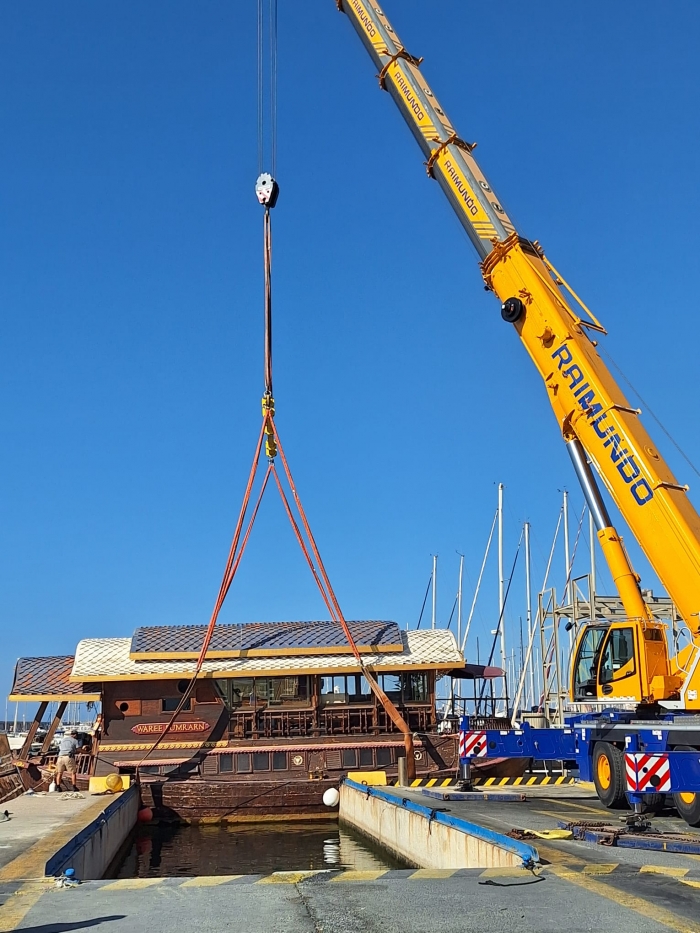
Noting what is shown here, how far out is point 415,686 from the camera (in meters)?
26.6

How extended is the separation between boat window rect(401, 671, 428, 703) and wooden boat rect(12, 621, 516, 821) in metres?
0.03

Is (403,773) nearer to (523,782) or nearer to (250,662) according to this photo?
(523,782)

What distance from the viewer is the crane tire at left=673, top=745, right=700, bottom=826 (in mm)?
13336

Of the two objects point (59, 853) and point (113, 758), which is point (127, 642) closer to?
point (113, 758)

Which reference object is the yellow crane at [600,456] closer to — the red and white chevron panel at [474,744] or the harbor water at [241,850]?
the red and white chevron panel at [474,744]

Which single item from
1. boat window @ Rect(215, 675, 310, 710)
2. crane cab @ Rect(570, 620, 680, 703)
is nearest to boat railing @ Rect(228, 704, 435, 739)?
boat window @ Rect(215, 675, 310, 710)

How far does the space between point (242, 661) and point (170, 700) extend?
91.3 inches

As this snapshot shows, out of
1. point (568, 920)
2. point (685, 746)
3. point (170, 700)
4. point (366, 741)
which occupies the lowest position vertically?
point (568, 920)

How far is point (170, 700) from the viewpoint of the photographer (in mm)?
25641

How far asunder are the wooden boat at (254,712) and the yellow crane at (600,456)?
33.6ft

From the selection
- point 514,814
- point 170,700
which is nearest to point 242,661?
point 170,700

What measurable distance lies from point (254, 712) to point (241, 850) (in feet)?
17.6

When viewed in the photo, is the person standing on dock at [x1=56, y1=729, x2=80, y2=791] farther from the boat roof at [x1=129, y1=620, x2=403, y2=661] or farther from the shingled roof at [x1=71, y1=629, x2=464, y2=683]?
the boat roof at [x1=129, y1=620, x2=403, y2=661]

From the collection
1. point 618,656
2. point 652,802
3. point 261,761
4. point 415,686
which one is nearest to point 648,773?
point 652,802
